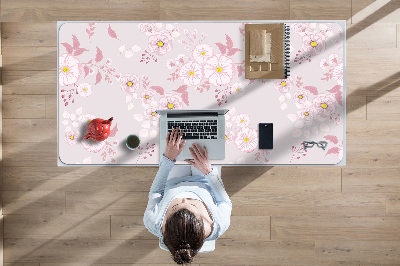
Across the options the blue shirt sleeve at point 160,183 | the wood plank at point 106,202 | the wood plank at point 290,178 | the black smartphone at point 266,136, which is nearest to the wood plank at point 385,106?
the wood plank at point 290,178

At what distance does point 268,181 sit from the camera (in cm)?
245

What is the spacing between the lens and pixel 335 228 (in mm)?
2445

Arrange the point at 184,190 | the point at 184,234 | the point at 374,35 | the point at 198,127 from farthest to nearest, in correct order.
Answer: the point at 374,35 < the point at 198,127 < the point at 184,190 < the point at 184,234

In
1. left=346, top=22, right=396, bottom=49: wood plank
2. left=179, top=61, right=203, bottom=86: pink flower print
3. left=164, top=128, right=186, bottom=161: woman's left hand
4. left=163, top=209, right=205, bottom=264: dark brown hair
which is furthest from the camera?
left=346, top=22, right=396, bottom=49: wood plank

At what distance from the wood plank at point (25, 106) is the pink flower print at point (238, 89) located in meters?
1.19

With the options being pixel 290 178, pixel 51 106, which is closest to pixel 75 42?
pixel 51 106

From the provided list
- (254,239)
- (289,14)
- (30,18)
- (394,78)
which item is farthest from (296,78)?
(30,18)

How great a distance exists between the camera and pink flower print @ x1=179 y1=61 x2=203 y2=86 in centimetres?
191

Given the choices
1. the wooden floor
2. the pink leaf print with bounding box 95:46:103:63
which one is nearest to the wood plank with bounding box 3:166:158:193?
the wooden floor

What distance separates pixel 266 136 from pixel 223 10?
92 centimetres

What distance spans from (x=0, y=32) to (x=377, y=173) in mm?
2378

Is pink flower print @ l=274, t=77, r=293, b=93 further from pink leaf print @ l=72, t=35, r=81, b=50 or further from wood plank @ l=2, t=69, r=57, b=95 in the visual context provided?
wood plank @ l=2, t=69, r=57, b=95

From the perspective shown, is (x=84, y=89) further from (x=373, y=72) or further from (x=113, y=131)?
(x=373, y=72)

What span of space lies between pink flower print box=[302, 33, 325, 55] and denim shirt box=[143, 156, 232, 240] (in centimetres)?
71
